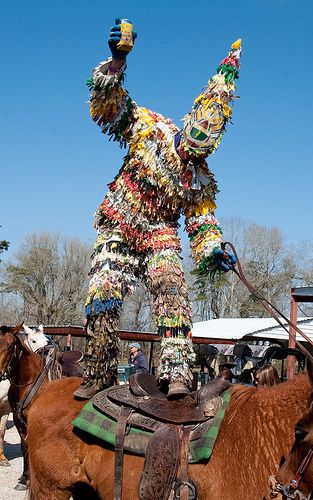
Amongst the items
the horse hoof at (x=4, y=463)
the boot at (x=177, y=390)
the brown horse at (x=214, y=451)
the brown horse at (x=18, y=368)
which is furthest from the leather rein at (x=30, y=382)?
the boot at (x=177, y=390)

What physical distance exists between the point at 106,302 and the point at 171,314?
0.45 metres

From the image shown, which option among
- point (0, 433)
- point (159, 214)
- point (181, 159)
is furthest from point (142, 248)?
point (0, 433)

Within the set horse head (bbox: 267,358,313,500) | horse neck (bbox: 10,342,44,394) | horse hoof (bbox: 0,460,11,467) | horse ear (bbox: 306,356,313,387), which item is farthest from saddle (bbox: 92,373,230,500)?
horse hoof (bbox: 0,460,11,467)

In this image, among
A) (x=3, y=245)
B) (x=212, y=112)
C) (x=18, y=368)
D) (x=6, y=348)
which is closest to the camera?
(x=212, y=112)

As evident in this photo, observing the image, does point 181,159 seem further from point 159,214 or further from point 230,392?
point 230,392

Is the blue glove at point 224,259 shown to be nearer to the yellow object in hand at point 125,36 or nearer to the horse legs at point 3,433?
the yellow object in hand at point 125,36

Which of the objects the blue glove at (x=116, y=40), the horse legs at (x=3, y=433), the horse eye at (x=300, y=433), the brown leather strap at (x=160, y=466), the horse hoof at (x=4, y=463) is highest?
the blue glove at (x=116, y=40)

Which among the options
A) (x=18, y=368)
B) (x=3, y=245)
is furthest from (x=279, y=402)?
(x=3, y=245)

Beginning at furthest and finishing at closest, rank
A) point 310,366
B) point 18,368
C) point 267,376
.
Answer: point 18,368
point 267,376
point 310,366

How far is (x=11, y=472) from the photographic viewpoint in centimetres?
875

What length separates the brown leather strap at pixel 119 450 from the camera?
3.27m

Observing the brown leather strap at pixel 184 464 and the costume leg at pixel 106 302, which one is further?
the costume leg at pixel 106 302

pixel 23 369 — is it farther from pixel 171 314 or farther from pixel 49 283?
pixel 49 283

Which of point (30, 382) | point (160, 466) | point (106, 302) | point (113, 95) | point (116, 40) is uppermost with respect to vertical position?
point (116, 40)
